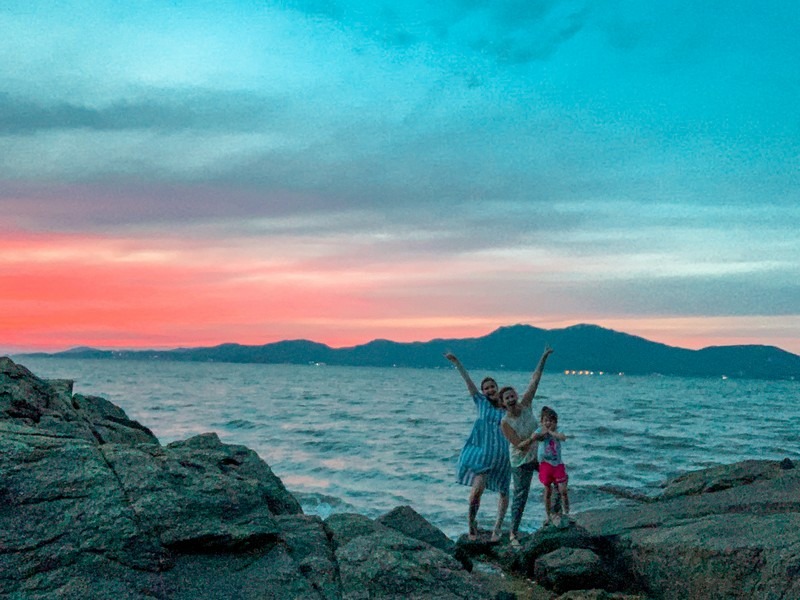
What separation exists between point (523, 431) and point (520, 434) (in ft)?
0.22

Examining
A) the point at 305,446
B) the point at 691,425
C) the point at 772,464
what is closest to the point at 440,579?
the point at 772,464

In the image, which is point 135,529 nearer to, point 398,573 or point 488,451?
point 398,573

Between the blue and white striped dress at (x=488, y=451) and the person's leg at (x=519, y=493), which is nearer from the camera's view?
the blue and white striped dress at (x=488, y=451)

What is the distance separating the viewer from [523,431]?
1059 centimetres

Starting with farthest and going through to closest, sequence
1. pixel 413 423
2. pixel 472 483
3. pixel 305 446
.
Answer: pixel 413 423
pixel 305 446
pixel 472 483

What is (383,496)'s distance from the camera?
59.5 ft

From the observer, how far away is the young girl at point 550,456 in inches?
419

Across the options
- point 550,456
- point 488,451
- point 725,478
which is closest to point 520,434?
point 488,451

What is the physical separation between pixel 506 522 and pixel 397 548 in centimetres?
771

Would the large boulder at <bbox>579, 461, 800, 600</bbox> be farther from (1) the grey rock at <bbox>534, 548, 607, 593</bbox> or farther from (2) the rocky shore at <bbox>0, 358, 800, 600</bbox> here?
(1) the grey rock at <bbox>534, 548, 607, 593</bbox>

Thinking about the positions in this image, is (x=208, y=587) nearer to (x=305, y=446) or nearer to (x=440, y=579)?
(x=440, y=579)

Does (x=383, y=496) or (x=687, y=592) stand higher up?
(x=687, y=592)

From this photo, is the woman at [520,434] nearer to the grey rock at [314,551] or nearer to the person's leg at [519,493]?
the person's leg at [519,493]

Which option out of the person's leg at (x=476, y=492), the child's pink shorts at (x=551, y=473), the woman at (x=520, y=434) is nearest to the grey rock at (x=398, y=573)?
the person's leg at (x=476, y=492)
